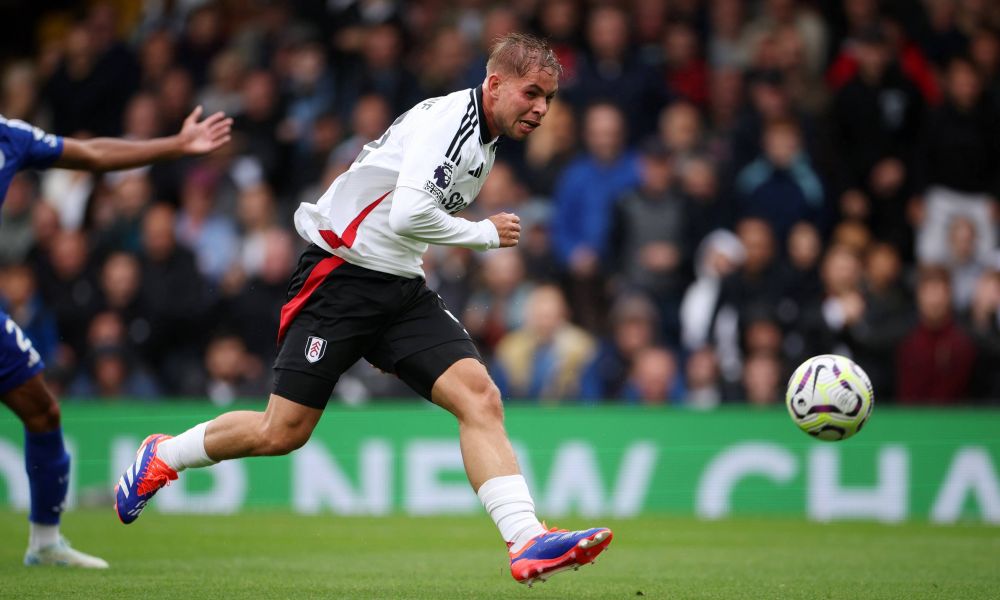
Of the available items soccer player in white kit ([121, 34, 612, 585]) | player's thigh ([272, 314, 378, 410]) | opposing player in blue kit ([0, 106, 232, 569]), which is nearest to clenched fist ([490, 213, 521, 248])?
soccer player in white kit ([121, 34, 612, 585])

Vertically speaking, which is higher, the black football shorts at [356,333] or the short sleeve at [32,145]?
the short sleeve at [32,145]

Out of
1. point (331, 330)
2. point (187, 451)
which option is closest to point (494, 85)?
point (331, 330)

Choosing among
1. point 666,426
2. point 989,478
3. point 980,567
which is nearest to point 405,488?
point 666,426

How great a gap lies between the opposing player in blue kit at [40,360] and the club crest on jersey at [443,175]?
1829 mm

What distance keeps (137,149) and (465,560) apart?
3.14 meters

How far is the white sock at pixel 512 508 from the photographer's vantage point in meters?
6.35

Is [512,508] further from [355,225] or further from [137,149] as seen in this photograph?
[137,149]

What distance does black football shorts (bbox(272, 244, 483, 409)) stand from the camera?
6.82 meters

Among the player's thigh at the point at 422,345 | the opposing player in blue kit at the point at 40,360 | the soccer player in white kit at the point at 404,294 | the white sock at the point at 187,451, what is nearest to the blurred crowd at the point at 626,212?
the opposing player in blue kit at the point at 40,360

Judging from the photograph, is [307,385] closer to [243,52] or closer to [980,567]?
[980,567]

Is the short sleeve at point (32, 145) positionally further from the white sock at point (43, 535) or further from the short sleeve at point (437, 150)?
the short sleeve at point (437, 150)

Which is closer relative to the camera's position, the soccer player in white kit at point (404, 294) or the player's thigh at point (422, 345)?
the soccer player in white kit at point (404, 294)

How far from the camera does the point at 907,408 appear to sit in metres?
12.3

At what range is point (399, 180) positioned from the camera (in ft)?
21.4
